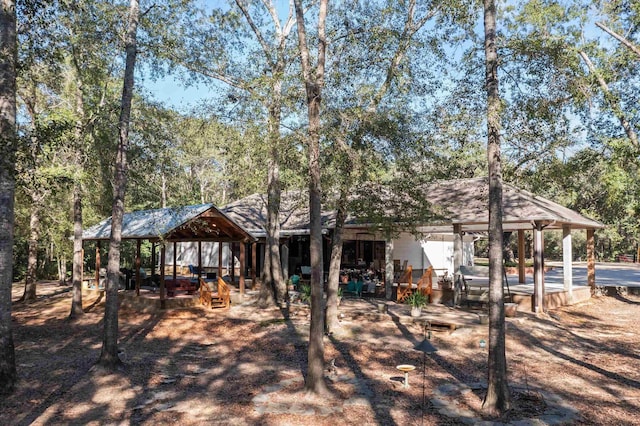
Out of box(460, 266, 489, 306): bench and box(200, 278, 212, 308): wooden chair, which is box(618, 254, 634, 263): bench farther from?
box(200, 278, 212, 308): wooden chair

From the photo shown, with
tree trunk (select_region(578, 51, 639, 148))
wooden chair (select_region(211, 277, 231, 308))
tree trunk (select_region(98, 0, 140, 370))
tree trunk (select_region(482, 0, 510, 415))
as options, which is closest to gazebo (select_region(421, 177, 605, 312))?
tree trunk (select_region(578, 51, 639, 148))

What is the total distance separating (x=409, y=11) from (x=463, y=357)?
928 cm

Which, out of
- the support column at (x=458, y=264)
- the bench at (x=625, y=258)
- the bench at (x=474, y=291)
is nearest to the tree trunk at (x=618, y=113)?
the support column at (x=458, y=264)

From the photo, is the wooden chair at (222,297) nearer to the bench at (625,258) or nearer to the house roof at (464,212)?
the house roof at (464,212)

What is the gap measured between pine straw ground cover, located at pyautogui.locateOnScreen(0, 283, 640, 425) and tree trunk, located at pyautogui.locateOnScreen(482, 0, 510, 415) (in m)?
0.38

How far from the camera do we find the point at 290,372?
32.0ft

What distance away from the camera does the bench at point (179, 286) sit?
58.0 ft

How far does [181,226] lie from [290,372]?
737cm

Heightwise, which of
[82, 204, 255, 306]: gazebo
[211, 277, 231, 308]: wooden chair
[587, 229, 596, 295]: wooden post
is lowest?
[211, 277, 231, 308]: wooden chair

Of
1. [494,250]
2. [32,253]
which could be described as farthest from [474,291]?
[32,253]

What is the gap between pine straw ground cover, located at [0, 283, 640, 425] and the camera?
7461mm

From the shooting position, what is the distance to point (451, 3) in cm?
947

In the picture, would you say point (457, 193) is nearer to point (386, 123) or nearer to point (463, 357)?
point (386, 123)

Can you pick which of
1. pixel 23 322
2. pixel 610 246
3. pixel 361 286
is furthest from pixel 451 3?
pixel 610 246
